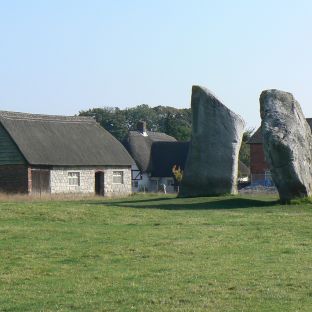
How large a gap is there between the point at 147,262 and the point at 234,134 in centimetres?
2383

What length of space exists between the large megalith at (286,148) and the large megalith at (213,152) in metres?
4.48

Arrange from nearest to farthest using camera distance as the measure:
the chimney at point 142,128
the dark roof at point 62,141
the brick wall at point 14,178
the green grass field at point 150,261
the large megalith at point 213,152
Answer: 1. the green grass field at point 150,261
2. the large megalith at point 213,152
3. the brick wall at point 14,178
4. the dark roof at point 62,141
5. the chimney at point 142,128

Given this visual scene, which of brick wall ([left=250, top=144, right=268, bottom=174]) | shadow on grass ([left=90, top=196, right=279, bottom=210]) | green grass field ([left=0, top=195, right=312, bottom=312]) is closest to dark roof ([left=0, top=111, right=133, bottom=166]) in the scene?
shadow on grass ([left=90, top=196, right=279, bottom=210])

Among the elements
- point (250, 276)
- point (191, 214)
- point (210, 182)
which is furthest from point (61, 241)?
point (210, 182)

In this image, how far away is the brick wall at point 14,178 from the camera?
48.0 meters

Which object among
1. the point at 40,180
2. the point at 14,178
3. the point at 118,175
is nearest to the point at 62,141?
the point at 40,180

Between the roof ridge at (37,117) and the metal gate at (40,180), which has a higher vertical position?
the roof ridge at (37,117)

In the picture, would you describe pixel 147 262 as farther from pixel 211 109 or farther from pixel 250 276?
pixel 211 109

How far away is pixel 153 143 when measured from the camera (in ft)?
271

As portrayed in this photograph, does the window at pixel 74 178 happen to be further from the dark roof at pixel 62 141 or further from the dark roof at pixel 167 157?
the dark roof at pixel 167 157

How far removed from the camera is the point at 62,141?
53.2 meters

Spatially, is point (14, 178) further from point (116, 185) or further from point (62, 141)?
point (116, 185)

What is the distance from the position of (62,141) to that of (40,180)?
484 cm

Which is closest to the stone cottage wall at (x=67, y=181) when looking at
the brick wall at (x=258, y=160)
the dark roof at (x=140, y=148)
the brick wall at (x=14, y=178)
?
the brick wall at (x=14, y=178)
